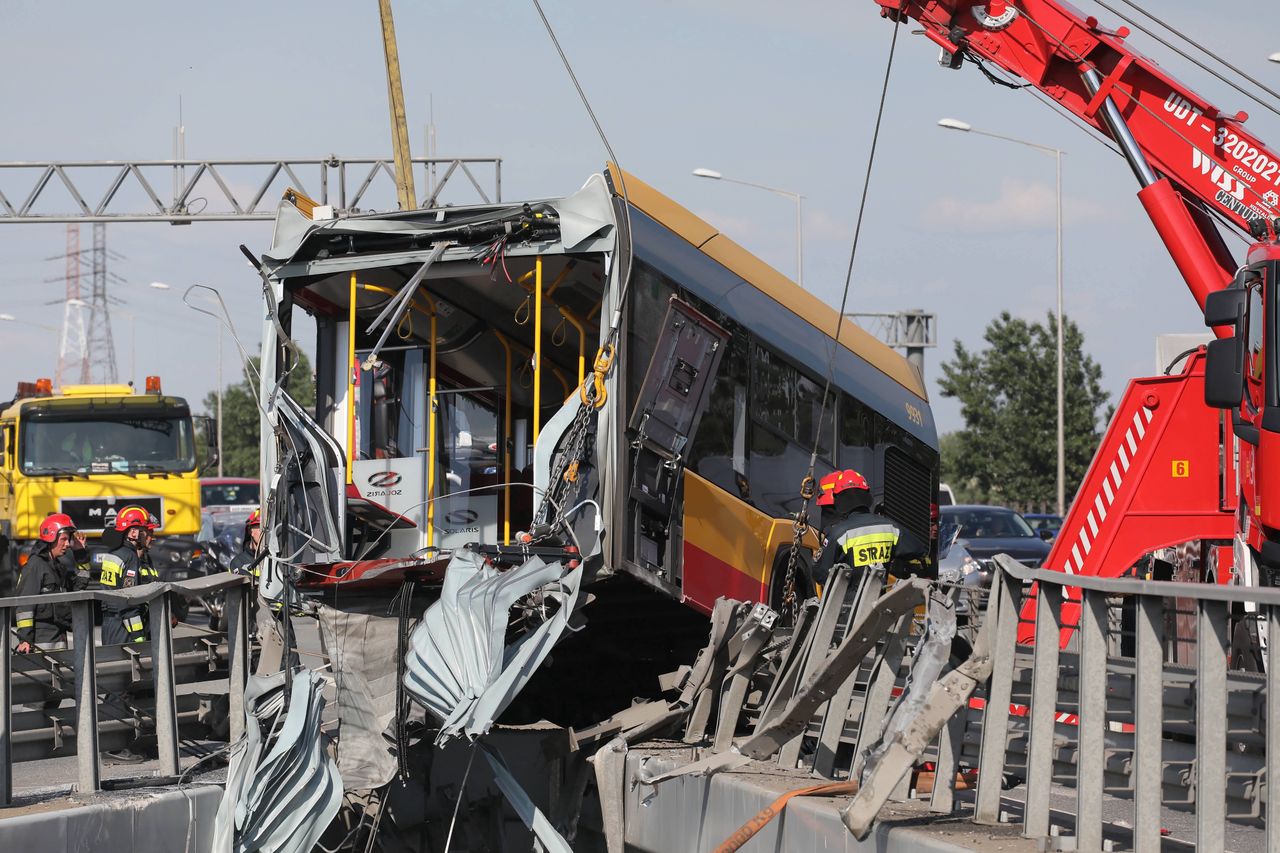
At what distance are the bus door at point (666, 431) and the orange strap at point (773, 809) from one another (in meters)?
2.12

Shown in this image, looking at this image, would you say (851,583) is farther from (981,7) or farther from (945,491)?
(945,491)

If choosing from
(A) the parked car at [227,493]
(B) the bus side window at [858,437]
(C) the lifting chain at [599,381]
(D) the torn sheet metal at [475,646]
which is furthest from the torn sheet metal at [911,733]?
(A) the parked car at [227,493]

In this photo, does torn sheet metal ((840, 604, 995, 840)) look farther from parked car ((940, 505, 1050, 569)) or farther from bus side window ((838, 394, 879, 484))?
parked car ((940, 505, 1050, 569))

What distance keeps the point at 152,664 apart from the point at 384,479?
2775 millimetres

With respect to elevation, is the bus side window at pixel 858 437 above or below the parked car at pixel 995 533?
above

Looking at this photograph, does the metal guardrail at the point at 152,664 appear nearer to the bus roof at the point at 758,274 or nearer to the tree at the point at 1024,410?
the bus roof at the point at 758,274

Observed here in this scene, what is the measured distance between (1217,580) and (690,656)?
351 centimetres

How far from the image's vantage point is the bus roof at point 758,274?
30.0 feet

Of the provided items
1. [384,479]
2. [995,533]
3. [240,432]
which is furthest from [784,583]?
[240,432]

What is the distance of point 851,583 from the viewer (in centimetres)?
790

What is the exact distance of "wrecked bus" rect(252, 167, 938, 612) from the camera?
8492mm

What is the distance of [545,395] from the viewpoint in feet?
35.6

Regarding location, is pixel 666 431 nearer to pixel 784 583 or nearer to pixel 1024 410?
pixel 784 583

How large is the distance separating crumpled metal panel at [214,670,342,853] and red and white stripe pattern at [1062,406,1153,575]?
512 centimetres
